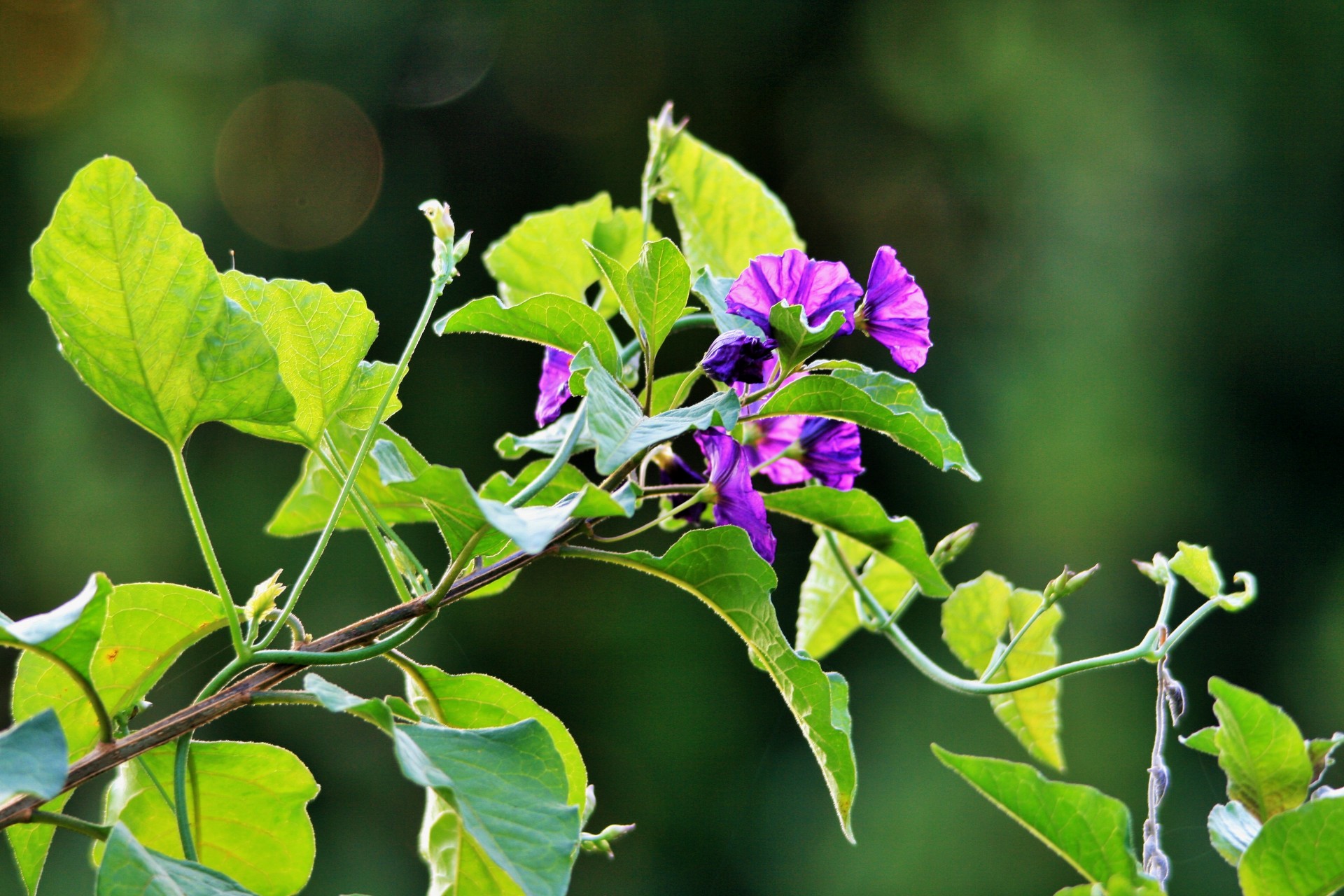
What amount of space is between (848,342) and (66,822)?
111 inches

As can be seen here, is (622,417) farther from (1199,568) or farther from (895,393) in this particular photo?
(1199,568)

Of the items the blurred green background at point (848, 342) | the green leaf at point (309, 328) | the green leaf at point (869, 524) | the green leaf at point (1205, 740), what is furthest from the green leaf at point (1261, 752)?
the blurred green background at point (848, 342)

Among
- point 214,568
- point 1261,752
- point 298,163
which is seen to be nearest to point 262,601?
point 214,568

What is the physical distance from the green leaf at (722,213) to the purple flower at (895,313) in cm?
13

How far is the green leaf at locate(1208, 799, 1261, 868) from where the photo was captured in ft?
1.21

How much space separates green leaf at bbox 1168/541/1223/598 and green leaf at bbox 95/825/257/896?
1.18 feet

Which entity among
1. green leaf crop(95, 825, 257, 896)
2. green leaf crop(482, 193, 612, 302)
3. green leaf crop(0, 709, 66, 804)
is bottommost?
green leaf crop(95, 825, 257, 896)

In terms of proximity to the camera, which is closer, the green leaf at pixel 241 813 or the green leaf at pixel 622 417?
the green leaf at pixel 622 417

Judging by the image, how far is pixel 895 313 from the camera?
0.47 m

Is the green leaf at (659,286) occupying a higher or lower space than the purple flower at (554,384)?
higher

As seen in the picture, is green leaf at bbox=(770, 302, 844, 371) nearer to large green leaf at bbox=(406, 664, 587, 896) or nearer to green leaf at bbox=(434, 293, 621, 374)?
green leaf at bbox=(434, 293, 621, 374)

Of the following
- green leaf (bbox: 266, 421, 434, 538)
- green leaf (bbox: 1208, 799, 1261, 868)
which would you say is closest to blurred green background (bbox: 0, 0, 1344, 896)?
green leaf (bbox: 266, 421, 434, 538)

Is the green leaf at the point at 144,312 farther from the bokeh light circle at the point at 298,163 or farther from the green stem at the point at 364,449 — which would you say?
the bokeh light circle at the point at 298,163

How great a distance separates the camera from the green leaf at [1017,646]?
1.87 ft
